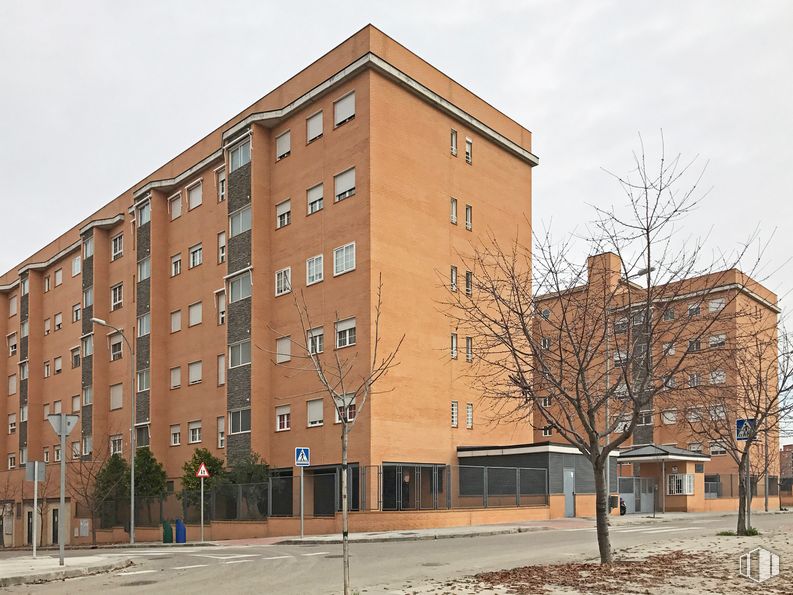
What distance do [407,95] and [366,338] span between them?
1106 cm

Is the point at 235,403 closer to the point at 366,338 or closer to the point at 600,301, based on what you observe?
the point at 366,338

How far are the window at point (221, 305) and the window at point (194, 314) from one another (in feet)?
6.15

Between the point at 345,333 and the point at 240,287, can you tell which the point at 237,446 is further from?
the point at 345,333

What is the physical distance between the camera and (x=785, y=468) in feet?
329

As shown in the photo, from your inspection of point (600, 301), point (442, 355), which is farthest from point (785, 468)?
point (600, 301)

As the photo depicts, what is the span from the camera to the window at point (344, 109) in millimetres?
38531

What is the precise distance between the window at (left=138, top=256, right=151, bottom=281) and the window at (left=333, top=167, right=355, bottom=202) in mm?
17443

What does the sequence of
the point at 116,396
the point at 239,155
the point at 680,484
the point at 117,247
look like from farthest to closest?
the point at 117,247
the point at 116,396
the point at 680,484
the point at 239,155

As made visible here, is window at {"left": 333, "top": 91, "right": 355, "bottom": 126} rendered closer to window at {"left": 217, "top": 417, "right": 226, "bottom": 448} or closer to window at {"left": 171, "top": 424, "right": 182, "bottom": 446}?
window at {"left": 217, "top": 417, "right": 226, "bottom": 448}

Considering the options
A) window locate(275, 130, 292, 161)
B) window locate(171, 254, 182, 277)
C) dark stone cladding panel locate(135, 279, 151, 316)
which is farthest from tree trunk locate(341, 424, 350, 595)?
dark stone cladding panel locate(135, 279, 151, 316)

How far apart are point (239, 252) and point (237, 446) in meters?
9.23

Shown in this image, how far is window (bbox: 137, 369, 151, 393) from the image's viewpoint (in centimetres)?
5040

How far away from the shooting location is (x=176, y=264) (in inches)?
1994

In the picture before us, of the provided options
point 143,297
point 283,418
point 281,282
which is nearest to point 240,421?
point 283,418
